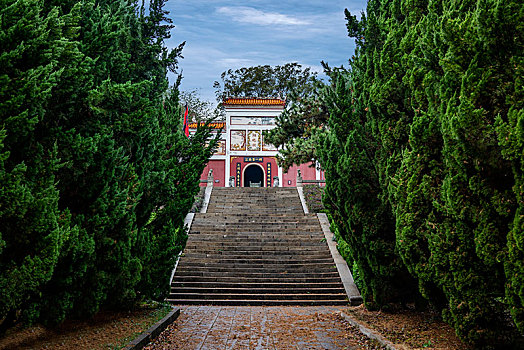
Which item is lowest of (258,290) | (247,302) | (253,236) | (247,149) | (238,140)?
(247,302)

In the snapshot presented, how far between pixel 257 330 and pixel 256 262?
15.5 feet

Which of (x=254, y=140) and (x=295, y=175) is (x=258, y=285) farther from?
(x=254, y=140)

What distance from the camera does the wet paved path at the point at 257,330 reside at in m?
5.09

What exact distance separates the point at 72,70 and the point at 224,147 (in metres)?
21.4

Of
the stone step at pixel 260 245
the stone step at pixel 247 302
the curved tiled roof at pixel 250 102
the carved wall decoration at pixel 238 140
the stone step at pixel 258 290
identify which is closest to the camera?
the stone step at pixel 247 302

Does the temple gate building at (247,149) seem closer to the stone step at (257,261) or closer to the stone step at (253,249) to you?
the stone step at (253,249)

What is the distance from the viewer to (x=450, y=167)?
143 inches

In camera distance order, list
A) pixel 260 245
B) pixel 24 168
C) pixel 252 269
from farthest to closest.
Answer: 1. pixel 260 245
2. pixel 252 269
3. pixel 24 168

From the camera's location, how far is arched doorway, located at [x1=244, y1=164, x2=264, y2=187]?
25.4 meters

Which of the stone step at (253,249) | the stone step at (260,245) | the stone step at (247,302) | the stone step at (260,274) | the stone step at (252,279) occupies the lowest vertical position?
the stone step at (247,302)

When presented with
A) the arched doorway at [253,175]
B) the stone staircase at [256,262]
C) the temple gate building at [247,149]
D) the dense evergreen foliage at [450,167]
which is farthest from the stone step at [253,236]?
the arched doorway at [253,175]

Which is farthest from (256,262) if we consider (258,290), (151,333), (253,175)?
(253,175)

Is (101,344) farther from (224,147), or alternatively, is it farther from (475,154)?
(224,147)

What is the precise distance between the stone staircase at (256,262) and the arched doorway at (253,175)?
9628 millimetres
